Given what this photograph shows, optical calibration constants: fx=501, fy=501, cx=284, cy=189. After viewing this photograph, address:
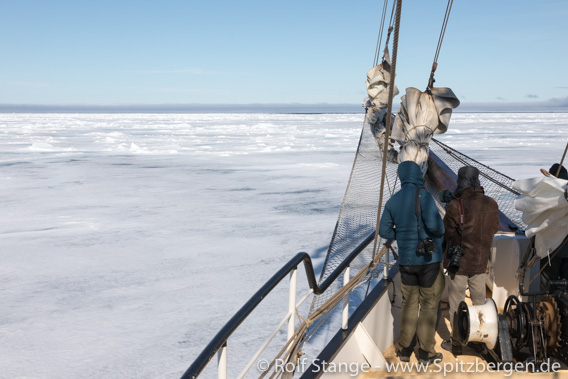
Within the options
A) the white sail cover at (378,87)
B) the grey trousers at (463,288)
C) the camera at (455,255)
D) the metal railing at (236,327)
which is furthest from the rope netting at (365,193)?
the metal railing at (236,327)

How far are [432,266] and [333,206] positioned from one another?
28.5ft

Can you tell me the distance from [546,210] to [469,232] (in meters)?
0.45

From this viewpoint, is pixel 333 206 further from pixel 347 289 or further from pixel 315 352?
pixel 347 289

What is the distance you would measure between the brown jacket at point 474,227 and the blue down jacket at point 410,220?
28 cm

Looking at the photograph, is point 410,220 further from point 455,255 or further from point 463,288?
point 463,288

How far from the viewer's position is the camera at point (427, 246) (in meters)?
2.82

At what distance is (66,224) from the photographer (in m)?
9.92

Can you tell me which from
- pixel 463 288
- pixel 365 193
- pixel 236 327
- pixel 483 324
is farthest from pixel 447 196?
pixel 365 193

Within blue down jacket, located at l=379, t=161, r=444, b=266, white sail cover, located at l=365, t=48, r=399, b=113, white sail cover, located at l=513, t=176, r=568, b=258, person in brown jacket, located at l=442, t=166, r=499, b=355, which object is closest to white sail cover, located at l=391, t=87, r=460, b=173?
person in brown jacket, located at l=442, t=166, r=499, b=355

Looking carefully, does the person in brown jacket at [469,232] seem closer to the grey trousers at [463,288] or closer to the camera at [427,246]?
the grey trousers at [463,288]

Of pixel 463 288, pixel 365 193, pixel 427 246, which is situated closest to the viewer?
pixel 427 246

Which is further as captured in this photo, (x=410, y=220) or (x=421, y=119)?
(x=421, y=119)

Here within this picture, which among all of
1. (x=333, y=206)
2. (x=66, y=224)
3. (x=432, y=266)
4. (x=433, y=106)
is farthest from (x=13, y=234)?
(x=432, y=266)

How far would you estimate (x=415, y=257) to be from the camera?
2.92m
